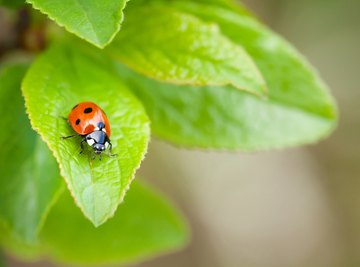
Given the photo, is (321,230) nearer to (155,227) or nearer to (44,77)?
(155,227)

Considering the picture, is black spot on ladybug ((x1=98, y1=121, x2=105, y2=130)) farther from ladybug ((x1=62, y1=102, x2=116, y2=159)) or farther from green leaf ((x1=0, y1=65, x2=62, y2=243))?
green leaf ((x1=0, y1=65, x2=62, y2=243))

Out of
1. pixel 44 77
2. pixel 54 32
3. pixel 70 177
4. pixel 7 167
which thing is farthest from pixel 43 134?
pixel 54 32

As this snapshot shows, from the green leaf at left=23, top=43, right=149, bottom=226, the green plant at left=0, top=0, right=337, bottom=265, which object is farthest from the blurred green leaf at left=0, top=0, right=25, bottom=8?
the green leaf at left=23, top=43, right=149, bottom=226

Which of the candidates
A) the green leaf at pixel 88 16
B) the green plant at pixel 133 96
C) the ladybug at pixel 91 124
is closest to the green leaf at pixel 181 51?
the green plant at pixel 133 96

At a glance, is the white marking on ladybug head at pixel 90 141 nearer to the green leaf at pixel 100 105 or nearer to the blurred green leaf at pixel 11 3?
the green leaf at pixel 100 105

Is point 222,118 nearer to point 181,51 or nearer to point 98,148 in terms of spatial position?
point 181,51

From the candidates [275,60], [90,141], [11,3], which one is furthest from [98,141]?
[275,60]
